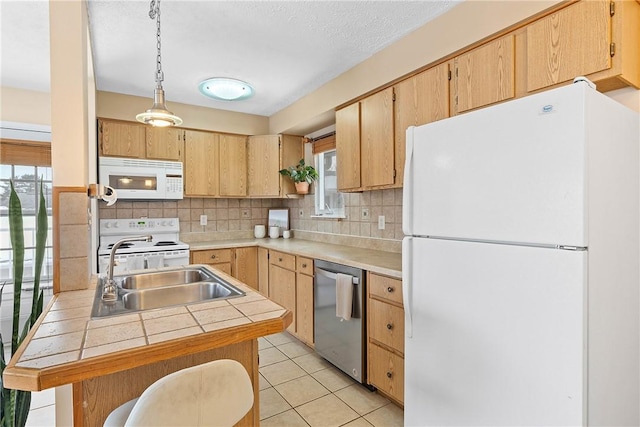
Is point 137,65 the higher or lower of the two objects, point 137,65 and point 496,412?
the higher

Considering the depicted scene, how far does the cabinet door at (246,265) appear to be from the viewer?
3625 mm

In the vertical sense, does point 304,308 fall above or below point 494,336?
below

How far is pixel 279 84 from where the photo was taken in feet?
10.3

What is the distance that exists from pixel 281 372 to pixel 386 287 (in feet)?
3.82

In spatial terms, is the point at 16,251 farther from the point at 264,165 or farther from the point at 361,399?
the point at 264,165

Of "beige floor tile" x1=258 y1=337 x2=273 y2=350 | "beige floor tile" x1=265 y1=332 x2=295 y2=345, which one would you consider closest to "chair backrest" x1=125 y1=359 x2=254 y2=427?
"beige floor tile" x1=258 y1=337 x2=273 y2=350

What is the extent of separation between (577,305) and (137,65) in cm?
321

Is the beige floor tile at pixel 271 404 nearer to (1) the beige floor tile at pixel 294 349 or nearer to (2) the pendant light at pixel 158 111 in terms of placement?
(1) the beige floor tile at pixel 294 349

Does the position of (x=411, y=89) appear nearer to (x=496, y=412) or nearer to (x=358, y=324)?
(x=358, y=324)

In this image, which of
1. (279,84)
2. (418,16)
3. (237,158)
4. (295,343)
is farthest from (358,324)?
(237,158)

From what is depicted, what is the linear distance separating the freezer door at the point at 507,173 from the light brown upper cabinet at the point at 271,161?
244cm

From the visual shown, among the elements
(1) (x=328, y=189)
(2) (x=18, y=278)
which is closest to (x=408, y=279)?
(2) (x=18, y=278)

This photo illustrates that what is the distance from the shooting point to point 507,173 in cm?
125

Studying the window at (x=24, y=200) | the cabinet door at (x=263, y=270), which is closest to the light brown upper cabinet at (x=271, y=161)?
the cabinet door at (x=263, y=270)
